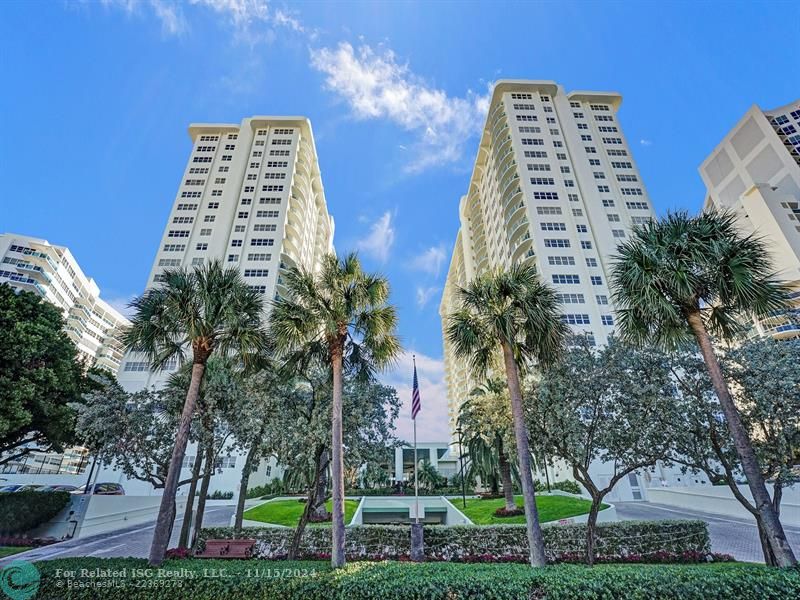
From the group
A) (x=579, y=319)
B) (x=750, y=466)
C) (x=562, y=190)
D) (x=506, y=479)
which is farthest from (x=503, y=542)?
(x=562, y=190)

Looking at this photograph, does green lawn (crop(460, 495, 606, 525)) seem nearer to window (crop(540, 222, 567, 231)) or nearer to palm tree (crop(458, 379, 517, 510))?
palm tree (crop(458, 379, 517, 510))

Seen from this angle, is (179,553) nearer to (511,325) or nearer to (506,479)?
(511,325)

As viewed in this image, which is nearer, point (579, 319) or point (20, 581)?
point (20, 581)

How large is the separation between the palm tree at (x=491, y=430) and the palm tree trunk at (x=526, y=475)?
3.30 m

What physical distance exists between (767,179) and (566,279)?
148 feet

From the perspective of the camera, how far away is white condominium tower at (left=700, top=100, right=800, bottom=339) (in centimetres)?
5562

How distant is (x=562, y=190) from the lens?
181 feet

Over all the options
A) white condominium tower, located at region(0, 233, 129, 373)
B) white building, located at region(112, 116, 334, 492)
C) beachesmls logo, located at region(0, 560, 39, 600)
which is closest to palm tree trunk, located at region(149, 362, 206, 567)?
beachesmls logo, located at region(0, 560, 39, 600)

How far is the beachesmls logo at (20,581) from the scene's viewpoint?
894 centimetres

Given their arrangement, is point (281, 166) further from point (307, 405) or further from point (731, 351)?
point (731, 351)

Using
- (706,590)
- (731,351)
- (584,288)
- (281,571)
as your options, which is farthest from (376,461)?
(584,288)

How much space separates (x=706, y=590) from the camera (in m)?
7.61

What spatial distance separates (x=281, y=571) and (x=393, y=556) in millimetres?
7036

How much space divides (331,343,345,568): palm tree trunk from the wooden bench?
15.3ft
